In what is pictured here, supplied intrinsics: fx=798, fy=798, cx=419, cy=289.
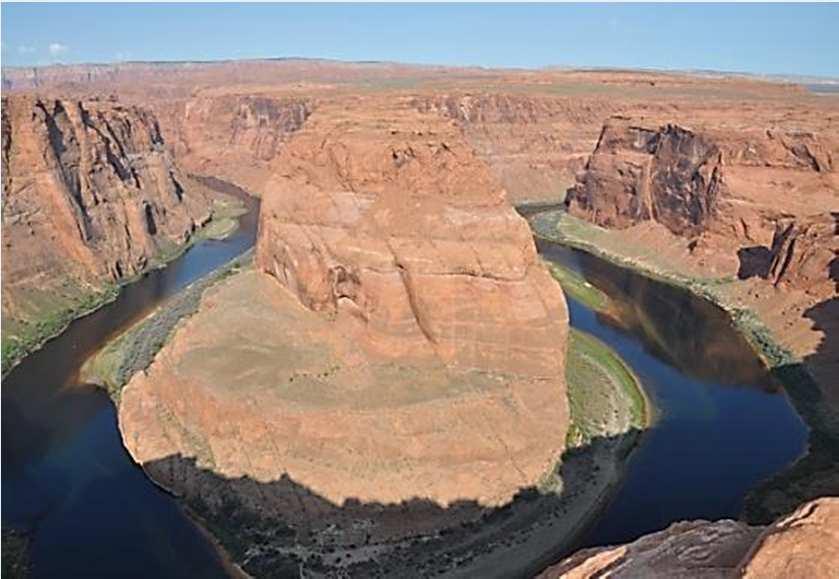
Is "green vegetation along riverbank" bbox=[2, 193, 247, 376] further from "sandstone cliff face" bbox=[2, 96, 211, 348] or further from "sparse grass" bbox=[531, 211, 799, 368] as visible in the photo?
"sparse grass" bbox=[531, 211, 799, 368]

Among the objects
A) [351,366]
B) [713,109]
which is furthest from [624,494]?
[713,109]

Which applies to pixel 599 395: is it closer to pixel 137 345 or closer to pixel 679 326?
pixel 679 326

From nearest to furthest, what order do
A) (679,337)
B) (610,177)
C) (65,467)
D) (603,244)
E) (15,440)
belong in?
(65,467) → (15,440) → (679,337) → (603,244) → (610,177)

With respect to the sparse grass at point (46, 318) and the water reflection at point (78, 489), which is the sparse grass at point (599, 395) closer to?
the water reflection at point (78, 489)

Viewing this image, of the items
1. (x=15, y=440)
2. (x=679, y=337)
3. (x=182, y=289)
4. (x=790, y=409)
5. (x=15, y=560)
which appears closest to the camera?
(x=15, y=560)

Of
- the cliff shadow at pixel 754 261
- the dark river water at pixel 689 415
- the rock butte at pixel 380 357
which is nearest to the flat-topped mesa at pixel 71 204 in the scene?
the rock butte at pixel 380 357

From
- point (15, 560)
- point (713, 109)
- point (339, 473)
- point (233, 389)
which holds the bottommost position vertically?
point (15, 560)

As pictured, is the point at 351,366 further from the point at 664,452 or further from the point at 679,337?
the point at 679,337
